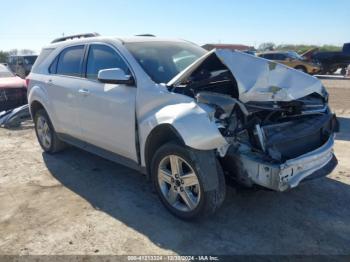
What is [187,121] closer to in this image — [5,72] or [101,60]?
[101,60]

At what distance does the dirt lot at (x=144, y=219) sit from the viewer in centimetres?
338

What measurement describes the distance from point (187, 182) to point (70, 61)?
2.86m

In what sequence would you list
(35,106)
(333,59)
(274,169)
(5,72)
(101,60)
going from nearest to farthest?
1. (274,169)
2. (101,60)
3. (35,106)
4. (5,72)
5. (333,59)

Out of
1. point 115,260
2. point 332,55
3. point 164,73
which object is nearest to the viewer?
point 115,260

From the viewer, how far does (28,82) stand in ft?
21.0

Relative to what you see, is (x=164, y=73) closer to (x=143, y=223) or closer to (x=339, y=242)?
(x=143, y=223)

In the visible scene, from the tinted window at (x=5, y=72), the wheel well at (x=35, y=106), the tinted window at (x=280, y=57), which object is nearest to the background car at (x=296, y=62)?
the tinted window at (x=280, y=57)

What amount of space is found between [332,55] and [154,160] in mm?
23212

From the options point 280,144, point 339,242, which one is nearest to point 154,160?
point 280,144

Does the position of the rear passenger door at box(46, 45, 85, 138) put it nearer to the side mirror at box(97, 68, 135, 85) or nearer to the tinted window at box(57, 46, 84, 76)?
the tinted window at box(57, 46, 84, 76)

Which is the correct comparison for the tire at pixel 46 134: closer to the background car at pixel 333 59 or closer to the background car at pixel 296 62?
the background car at pixel 296 62

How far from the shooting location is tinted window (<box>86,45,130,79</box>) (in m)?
4.46

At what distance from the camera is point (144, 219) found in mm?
3902

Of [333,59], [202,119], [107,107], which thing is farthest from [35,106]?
[333,59]
